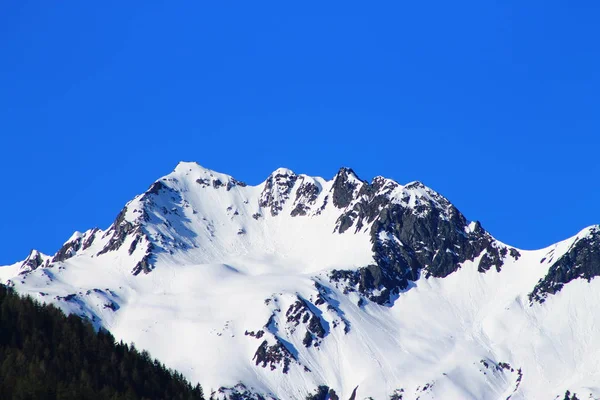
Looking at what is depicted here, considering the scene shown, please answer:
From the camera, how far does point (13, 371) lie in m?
199

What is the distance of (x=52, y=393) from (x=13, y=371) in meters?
11.6

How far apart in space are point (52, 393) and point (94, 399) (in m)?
9.24

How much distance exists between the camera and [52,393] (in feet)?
626

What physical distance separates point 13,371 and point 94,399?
43.8 ft

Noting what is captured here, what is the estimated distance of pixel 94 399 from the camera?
7810 inches
